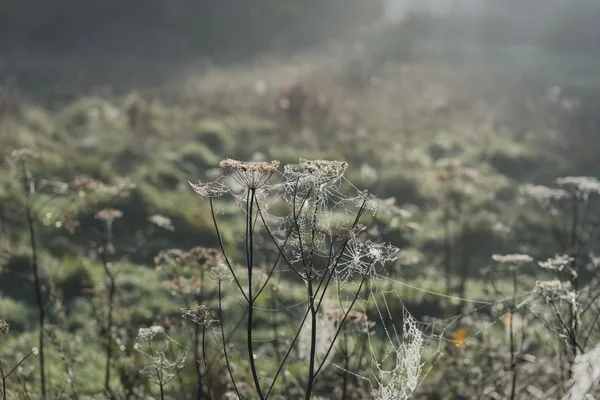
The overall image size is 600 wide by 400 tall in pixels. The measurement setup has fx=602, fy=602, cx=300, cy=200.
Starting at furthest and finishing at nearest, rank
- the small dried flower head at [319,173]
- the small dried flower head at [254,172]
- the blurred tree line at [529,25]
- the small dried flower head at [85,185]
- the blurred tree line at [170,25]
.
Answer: the blurred tree line at [529,25]
the blurred tree line at [170,25]
the small dried flower head at [85,185]
the small dried flower head at [319,173]
the small dried flower head at [254,172]

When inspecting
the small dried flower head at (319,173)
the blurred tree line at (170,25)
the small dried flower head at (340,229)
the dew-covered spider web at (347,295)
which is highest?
the blurred tree line at (170,25)

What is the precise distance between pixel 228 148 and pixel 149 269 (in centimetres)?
643

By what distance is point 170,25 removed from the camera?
108ft

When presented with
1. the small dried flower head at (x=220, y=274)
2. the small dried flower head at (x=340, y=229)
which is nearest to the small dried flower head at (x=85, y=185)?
the small dried flower head at (x=220, y=274)

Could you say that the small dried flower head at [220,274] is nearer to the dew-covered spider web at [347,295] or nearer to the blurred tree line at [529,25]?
the dew-covered spider web at [347,295]

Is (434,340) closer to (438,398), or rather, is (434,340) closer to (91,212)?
(438,398)

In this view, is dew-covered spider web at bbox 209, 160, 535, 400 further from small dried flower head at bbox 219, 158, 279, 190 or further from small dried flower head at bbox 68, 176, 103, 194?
small dried flower head at bbox 68, 176, 103, 194

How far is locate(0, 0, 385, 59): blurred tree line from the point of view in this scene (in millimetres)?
29000

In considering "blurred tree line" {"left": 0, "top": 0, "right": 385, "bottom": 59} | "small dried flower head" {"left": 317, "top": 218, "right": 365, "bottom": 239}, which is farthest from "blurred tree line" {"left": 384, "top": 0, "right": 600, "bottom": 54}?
"small dried flower head" {"left": 317, "top": 218, "right": 365, "bottom": 239}

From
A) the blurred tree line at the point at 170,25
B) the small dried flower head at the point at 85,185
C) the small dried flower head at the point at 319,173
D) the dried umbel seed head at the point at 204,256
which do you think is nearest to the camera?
the small dried flower head at the point at 319,173

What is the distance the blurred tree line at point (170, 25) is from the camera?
1142 inches

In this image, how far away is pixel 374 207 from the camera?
2717 mm

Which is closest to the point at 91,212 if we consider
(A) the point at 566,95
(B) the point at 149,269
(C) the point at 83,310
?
(B) the point at 149,269

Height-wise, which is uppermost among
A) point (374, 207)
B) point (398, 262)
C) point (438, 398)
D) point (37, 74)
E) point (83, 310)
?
point (37, 74)
